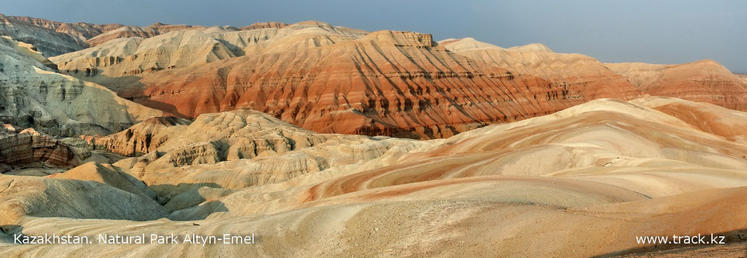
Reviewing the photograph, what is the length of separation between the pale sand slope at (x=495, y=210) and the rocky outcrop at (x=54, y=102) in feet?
157

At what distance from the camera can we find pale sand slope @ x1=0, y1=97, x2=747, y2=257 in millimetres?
7410

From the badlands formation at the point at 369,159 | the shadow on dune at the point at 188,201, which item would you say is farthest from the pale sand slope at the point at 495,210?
the shadow on dune at the point at 188,201

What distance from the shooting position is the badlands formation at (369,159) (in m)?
8.32

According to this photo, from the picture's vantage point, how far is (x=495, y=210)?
9.15 metres

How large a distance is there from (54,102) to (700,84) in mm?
126740

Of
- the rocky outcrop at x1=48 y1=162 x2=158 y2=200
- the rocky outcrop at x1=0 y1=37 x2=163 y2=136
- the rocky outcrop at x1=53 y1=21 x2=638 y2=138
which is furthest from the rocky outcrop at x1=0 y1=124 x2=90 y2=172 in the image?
the rocky outcrop at x1=53 y1=21 x2=638 y2=138

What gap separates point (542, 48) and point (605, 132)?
14492 cm

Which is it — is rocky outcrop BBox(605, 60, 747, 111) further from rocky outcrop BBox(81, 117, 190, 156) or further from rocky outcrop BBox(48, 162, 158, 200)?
rocky outcrop BBox(48, 162, 158, 200)

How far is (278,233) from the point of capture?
959 centimetres

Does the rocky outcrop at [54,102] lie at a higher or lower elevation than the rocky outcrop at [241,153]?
higher

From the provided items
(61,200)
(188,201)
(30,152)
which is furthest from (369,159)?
(61,200)

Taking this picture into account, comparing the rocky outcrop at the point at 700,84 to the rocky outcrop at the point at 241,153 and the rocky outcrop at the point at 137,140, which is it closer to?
the rocky outcrop at the point at 241,153

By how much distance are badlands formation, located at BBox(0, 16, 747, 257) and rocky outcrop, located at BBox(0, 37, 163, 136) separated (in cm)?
27

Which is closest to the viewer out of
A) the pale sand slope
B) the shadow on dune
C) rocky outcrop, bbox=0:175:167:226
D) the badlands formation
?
the pale sand slope
